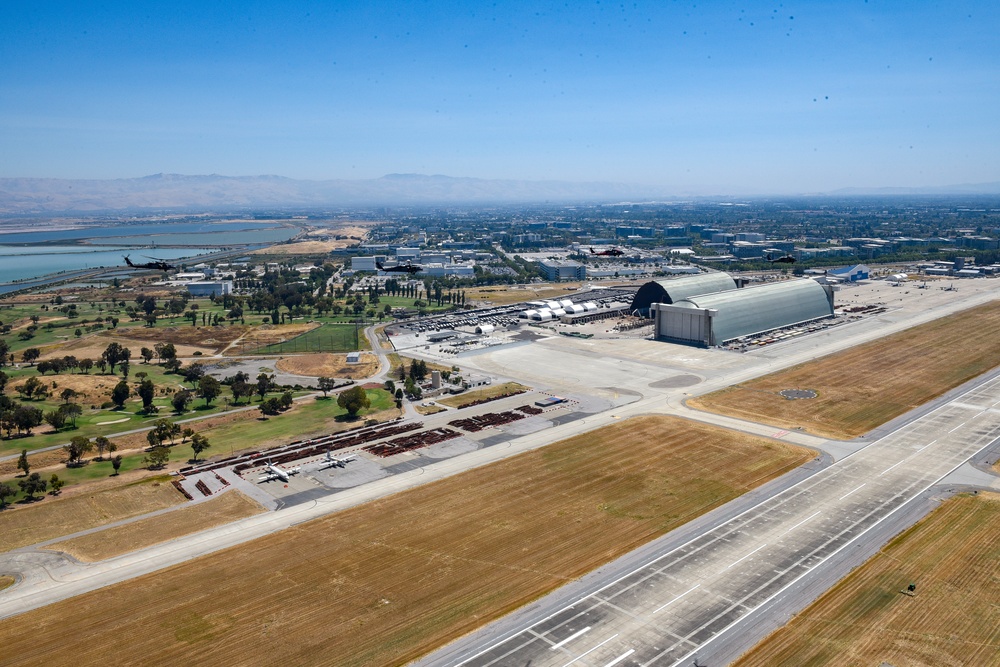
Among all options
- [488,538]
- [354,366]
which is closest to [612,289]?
[354,366]

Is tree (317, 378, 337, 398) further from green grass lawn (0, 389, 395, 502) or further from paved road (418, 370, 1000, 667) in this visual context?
paved road (418, 370, 1000, 667)

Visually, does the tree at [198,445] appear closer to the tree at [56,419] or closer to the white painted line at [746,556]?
the tree at [56,419]

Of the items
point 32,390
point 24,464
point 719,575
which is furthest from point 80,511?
point 719,575

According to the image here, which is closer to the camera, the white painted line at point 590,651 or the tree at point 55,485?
the white painted line at point 590,651

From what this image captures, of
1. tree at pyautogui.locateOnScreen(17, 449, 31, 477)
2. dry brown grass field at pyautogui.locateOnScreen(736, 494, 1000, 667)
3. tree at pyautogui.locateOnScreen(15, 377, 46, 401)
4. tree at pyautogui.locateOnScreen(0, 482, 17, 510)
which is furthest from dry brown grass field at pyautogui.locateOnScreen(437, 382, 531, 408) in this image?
tree at pyautogui.locateOnScreen(15, 377, 46, 401)

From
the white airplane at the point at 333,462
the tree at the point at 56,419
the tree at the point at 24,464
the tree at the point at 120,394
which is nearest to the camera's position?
the tree at the point at 24,464

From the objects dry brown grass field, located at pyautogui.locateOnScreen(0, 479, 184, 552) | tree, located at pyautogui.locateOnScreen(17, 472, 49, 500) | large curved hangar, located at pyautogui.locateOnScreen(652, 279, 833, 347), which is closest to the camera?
dry brown grass field, located at pyautogui.locateOnScreen(0, 479, 184, 552)

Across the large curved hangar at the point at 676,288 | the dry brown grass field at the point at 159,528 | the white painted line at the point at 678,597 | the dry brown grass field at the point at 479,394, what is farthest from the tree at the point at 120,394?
the large curved hangar at the point at 676,288
